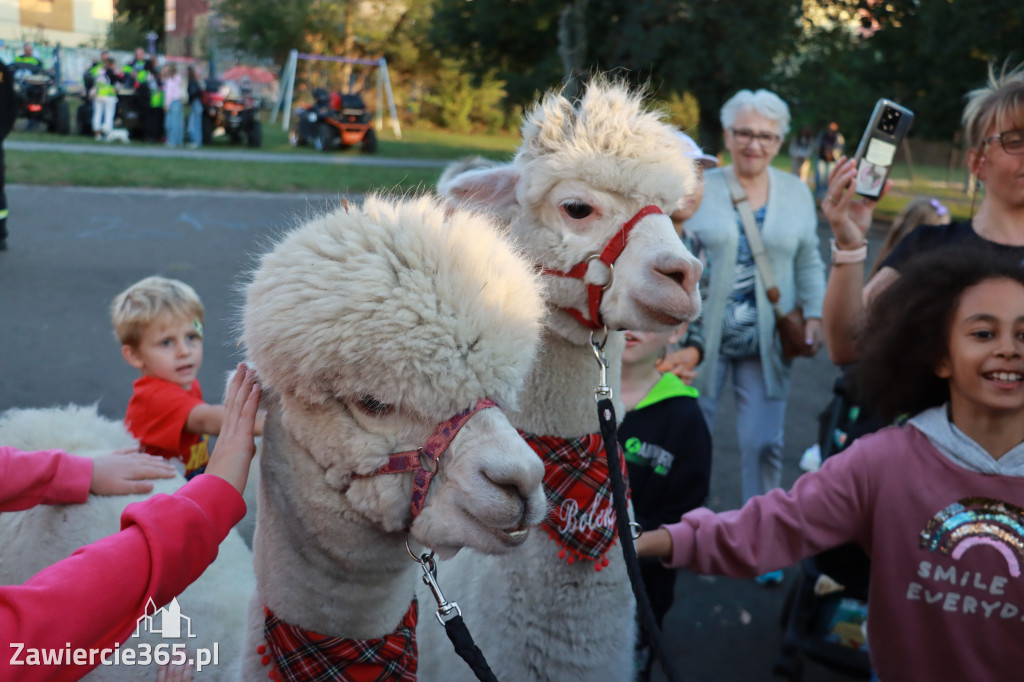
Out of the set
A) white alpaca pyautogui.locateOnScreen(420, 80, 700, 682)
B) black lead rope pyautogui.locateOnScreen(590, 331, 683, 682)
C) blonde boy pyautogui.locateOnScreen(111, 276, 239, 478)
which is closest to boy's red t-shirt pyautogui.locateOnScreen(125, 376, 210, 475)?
blonde boy pyautogui.locateOnScreen(111, 276, 239, 478)

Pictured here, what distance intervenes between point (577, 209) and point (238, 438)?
1116 millimetres

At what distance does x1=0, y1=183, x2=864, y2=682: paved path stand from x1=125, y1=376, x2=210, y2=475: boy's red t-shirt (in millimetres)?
470

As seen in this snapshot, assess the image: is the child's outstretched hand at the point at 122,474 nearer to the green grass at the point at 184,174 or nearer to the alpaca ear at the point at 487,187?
the alpaca ear at the point at 487,187

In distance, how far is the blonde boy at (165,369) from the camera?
9.80 feet

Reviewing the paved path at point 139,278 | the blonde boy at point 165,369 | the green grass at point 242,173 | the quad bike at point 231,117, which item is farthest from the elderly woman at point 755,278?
the quad bike at point 231,117

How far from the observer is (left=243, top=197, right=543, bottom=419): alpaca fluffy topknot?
144cm

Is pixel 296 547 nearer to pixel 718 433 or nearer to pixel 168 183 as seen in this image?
pixel 718 433

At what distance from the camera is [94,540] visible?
7.03 ft

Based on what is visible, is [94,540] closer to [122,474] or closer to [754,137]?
[122,474]

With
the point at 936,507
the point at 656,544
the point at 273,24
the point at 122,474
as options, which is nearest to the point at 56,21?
the point at 122,474

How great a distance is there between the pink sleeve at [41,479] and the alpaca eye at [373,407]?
0.97 m

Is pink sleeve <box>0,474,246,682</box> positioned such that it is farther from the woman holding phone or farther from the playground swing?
the playground swing

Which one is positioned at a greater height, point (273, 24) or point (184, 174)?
point (273, 24)

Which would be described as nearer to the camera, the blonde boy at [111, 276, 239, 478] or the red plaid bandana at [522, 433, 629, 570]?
the red plaid bandana at [522, 433, 629, 570]
